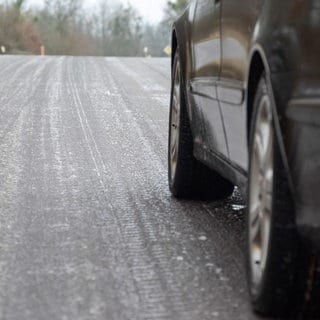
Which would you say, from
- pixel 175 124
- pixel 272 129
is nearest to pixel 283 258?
pixel 272 129

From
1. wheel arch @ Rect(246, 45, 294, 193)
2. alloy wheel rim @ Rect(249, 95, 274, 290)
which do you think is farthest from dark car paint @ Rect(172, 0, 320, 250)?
alloy wheel rim @ Rect(249, 95, 274, 290)

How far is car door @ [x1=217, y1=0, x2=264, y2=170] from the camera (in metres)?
3.17

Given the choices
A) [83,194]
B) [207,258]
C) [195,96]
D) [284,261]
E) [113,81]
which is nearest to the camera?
[284,261]

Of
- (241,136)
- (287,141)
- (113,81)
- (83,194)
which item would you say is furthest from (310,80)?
(113,81)

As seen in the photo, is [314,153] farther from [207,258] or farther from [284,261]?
[207,258]

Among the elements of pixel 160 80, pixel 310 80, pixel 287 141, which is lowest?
pixel 160 80

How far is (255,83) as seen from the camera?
120 inches

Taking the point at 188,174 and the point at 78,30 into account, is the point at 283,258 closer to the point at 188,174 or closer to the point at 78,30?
the point at 188,174

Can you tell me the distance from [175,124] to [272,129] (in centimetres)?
246

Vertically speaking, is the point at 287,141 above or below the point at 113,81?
above

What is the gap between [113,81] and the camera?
585 inches

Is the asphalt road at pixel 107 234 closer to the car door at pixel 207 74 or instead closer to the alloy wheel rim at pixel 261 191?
the alloy wheel rim at pixel 261 191

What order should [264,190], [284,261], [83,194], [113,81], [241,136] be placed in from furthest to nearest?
[113,81] < [83,194] < [241,136] < [264,190] < [284,261]

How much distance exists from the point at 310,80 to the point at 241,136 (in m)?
0.91
